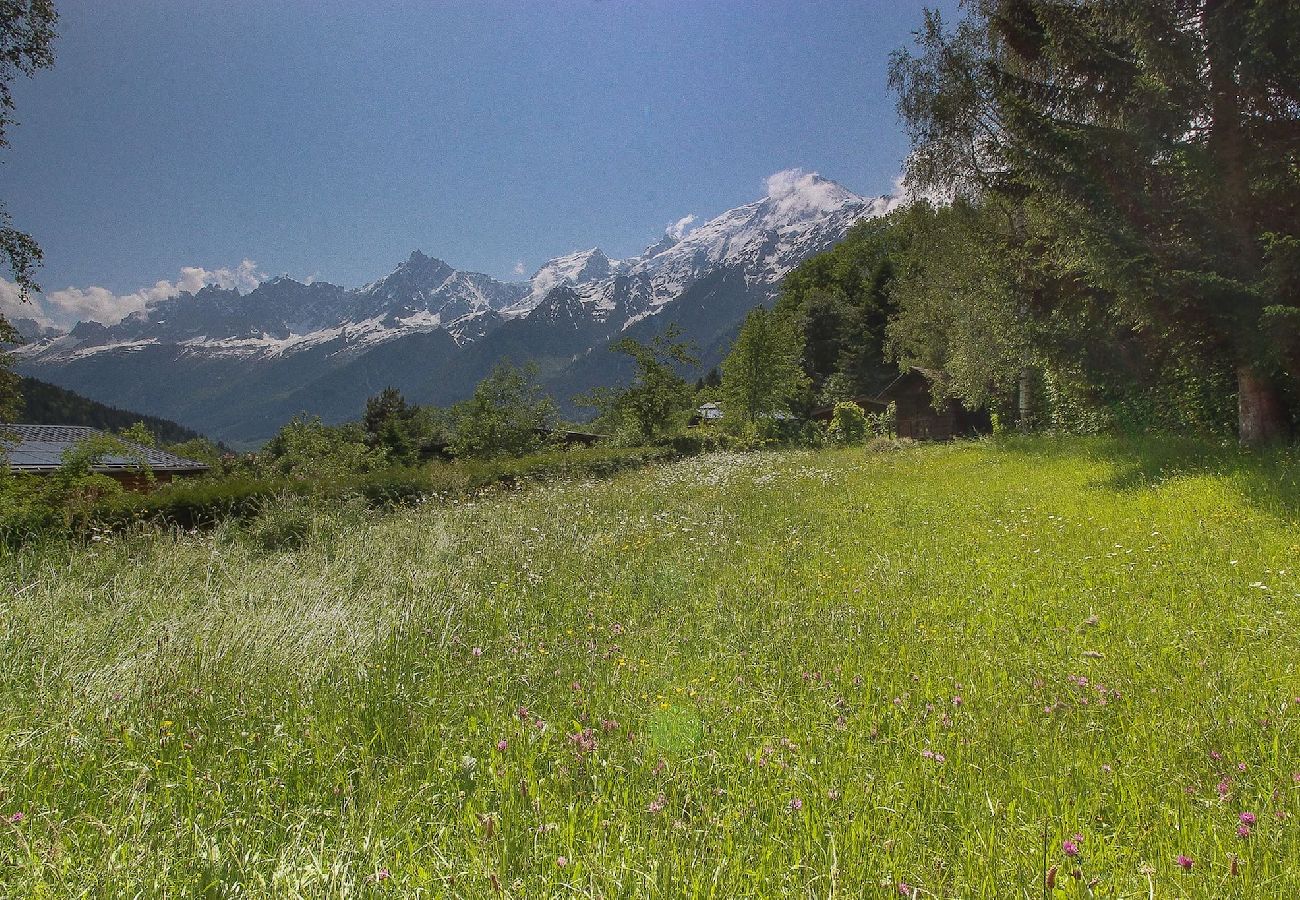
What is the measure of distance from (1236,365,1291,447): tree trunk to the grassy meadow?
5.41 meters

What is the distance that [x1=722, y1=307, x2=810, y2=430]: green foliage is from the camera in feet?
140

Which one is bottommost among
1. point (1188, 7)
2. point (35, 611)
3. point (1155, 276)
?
point (35, 611)

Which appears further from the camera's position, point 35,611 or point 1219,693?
point 35,611

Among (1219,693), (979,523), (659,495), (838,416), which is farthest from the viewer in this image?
(838,416)

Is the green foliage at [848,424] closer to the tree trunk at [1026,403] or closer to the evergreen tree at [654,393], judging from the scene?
the evergreen tree at [654,393]

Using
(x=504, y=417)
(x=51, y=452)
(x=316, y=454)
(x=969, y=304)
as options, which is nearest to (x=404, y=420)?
(x=316, y=454)

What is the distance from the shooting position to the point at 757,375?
42.8m

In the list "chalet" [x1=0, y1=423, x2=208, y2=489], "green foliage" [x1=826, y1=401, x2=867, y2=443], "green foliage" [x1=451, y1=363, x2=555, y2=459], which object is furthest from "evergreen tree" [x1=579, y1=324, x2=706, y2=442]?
"chalet" [x1=0, y1=423, x2=208, y2=489]

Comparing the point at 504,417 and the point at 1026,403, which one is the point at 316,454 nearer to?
the point at 504,417

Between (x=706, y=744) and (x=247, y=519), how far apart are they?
39.3ft

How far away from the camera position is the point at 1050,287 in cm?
1441

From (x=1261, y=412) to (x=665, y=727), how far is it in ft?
44.2

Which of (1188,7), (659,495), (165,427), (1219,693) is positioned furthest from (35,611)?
(165,427)

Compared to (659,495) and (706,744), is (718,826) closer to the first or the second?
(706,744)
